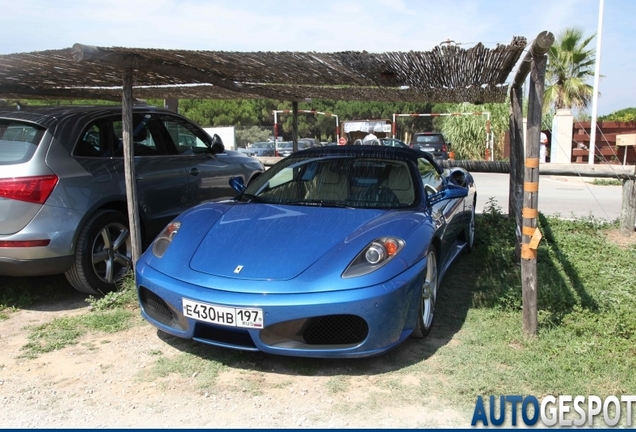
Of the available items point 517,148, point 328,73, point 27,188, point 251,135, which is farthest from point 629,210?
point 251,135

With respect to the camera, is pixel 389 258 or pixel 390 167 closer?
pixel 389 258

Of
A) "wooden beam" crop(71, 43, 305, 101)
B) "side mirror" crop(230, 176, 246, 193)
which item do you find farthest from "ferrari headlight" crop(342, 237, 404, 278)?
"wooden beam" crop(71, 43, 305, 101)

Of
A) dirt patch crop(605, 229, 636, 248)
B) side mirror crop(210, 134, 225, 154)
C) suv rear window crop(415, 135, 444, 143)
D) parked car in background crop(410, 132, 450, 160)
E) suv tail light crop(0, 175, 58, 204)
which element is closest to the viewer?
suv tail light crop(0, 175, 58, 204)

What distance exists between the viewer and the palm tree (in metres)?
22.9

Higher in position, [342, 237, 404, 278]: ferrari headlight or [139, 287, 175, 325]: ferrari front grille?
[342, 237, 404, 278]: ferrari headlight

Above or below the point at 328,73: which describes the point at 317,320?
below

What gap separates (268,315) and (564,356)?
1.97 m

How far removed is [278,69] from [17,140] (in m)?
2.47

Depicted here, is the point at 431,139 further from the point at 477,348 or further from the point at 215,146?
the point at 477,348

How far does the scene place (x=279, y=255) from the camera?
3541mm

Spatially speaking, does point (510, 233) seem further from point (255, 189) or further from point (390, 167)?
point (255, 189)

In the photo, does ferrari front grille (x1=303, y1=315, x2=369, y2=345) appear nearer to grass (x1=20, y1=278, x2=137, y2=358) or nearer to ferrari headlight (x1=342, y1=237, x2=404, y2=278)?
ferrari headlight (x1=342, y1=237, x2=404, y2=278)

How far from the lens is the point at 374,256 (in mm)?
3469

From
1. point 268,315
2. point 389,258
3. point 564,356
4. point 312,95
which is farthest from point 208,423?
point 312,95
